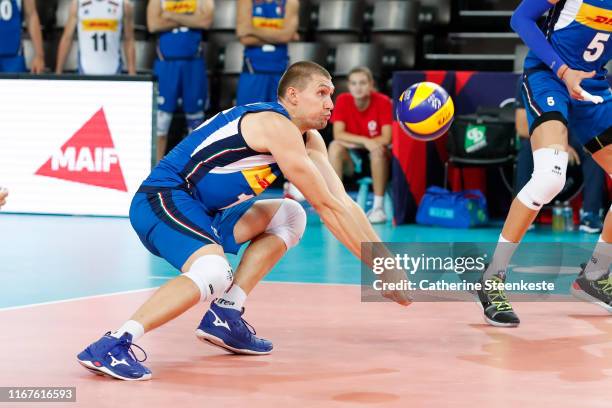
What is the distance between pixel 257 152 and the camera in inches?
181

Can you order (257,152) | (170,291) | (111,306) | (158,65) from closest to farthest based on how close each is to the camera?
(170,291)
(257,152)
(111,306)
(158,65)

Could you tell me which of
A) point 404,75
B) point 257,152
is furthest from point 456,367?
point 404,75

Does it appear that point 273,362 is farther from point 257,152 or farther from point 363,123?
point 363,123

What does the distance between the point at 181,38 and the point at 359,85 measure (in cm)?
245

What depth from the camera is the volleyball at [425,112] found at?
603cm

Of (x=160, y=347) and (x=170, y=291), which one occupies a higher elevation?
(x=170, y=291)

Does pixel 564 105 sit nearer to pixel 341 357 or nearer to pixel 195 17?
pixel 341 357

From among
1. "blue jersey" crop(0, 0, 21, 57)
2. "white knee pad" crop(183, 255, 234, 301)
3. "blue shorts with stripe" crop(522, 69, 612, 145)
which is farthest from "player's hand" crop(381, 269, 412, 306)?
"blue jersey" crop(0, 0, 21, 57)

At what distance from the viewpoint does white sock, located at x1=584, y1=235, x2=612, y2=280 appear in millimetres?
6055

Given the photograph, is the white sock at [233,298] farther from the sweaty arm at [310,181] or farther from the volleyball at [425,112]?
the volleyball at [425,112]

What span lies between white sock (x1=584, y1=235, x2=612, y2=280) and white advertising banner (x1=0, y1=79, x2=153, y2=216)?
4903 millimetres

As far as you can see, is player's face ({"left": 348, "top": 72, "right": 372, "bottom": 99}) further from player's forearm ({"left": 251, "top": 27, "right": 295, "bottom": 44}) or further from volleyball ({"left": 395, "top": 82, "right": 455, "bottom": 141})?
volleyball ({"left": 395, "top": 82, "right": 455, "bottom": 141})

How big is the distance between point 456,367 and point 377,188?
5932 mm

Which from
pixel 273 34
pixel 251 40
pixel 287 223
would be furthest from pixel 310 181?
pixel 251 40
